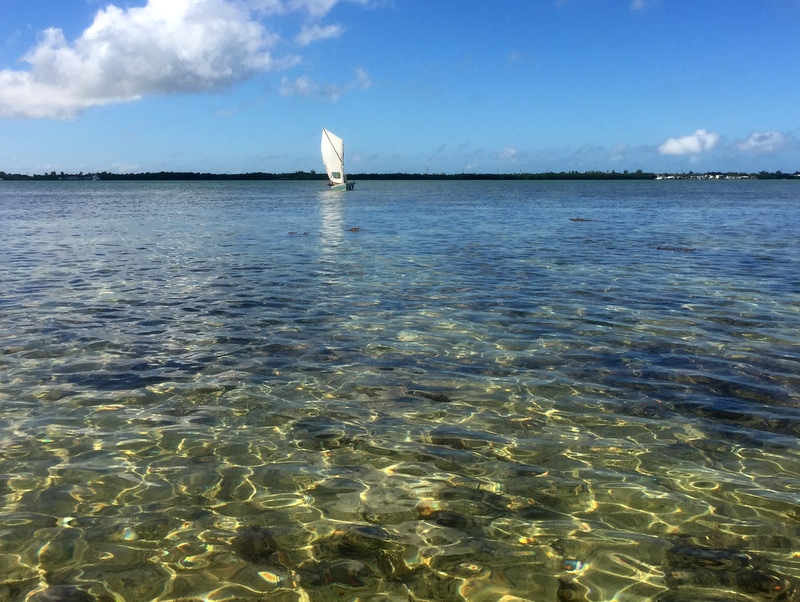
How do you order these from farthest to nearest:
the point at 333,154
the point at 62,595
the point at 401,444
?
1. the point at 333,154
2. the point at 401,444
3. the point at 62,595

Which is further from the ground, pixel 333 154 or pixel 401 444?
pixel 333 154

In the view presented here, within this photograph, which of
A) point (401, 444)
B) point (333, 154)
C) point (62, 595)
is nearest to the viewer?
point (62, 595)

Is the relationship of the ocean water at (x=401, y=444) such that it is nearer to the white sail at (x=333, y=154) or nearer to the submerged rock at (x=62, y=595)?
the submerged rock at (x=62, y=595)

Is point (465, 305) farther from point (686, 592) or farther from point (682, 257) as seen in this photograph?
point (682, 257)

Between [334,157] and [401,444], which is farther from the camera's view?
[334,157]

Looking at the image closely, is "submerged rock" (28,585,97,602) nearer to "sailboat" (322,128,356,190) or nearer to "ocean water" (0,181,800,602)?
"ocean water" (0,181,800,602)

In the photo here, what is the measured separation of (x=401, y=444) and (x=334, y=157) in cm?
9944

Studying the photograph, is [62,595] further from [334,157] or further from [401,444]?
[334,157]

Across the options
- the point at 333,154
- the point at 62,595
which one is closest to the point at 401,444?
the point at 62,595

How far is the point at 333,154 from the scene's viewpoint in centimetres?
10181

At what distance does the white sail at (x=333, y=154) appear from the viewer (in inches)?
3905

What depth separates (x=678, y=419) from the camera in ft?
25.3

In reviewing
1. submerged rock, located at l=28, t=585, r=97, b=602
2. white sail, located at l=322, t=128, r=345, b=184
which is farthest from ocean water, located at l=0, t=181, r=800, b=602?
white sail, located at l=322, t=128, r=345, b=184

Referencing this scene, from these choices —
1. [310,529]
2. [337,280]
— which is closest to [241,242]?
[337,280]
